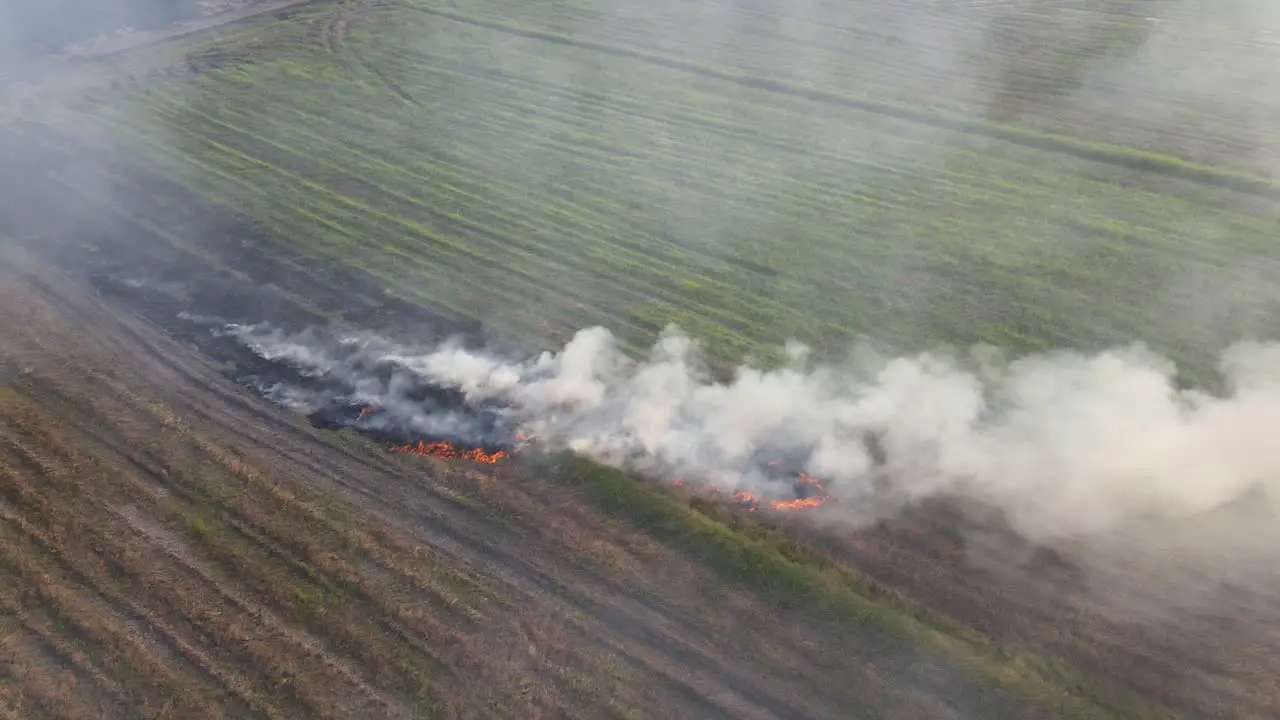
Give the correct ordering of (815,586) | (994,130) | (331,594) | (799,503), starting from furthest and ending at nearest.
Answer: (994,130) → (799,503) → (815,586) → (331,594)

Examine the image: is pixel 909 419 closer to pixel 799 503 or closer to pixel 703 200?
pixel 799 503

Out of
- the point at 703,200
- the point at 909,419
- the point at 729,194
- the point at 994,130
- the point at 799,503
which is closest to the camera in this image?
the point at 799,503

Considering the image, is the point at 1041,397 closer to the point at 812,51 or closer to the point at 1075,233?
the point at 1075,233

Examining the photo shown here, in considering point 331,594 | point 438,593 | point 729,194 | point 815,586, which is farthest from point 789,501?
point 729,194

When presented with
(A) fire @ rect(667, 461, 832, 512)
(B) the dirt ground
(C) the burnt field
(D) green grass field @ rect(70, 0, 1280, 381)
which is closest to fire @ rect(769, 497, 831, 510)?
(A) fire @ rect(667, 461, 832, 512)

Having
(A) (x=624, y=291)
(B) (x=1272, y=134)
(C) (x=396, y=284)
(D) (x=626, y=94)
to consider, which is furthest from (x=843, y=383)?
(B) (x=1272, y=134)

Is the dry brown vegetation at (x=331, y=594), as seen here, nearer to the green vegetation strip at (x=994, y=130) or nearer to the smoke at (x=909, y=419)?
the smoke at (x=909, y=419)

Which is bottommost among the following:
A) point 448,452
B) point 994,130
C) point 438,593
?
point 438,593
